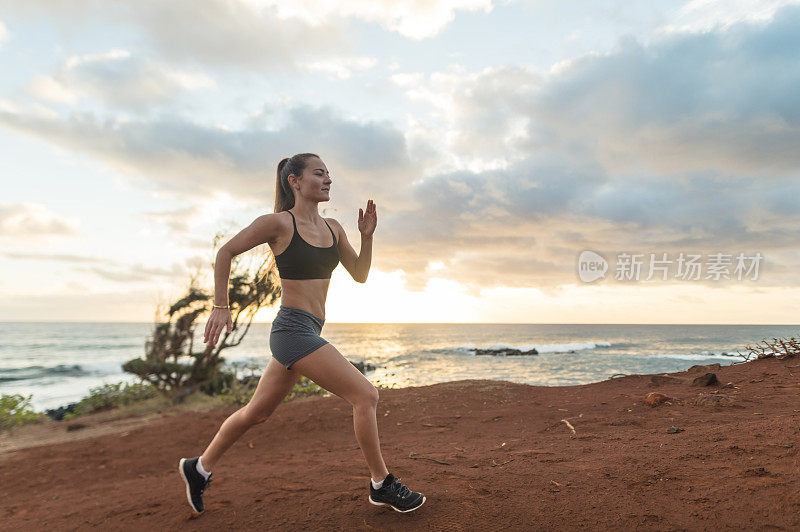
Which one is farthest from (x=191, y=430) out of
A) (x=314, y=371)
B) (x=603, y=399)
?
(x=603, y=399)

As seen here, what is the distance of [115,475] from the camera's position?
610 cm

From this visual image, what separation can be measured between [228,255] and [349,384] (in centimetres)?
110

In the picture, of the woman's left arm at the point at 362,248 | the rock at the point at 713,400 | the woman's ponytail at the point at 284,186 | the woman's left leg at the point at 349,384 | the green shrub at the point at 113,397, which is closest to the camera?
the woman's left leg at the point at 349,384

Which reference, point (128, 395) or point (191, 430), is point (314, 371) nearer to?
point (191, 430)

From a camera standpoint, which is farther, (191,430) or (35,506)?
(191,430)

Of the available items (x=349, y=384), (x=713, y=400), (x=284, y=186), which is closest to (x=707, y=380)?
(x=713, y=400)

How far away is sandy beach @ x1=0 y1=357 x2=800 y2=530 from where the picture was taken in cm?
281

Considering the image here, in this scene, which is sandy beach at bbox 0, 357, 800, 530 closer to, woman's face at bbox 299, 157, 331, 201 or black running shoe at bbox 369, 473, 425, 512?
black running shoe at bbox 369, 473, 425, 512

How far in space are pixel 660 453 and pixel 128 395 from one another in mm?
12598

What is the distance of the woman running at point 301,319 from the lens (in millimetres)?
2838

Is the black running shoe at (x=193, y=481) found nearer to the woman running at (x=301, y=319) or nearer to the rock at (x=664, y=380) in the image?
the woman running at (x=301, y=319)

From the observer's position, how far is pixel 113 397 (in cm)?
1198

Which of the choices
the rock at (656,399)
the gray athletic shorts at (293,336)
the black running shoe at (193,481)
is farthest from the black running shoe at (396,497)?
the rock at (656,399)

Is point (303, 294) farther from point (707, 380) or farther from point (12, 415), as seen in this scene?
point (12, 415)
